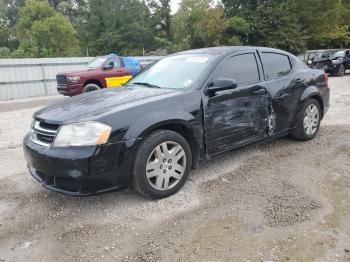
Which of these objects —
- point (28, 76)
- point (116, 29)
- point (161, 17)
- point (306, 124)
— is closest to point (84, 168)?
point (306, 124)

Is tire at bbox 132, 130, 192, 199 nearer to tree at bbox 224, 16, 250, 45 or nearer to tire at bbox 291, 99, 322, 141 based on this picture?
tire at bbox 291, 99, 322, 141

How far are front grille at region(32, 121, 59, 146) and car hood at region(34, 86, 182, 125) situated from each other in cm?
6

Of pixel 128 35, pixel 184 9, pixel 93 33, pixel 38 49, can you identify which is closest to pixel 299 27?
pixel 184 9

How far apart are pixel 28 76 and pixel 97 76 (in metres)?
5.70

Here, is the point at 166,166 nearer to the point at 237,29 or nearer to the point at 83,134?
the point at 83,134

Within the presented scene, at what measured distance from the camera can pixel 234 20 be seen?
102ft

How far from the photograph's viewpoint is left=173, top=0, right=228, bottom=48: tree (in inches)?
1153

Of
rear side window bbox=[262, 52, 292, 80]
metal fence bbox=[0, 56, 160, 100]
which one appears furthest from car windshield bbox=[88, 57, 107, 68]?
rear side window bbox=[262, 52, 292, 80]

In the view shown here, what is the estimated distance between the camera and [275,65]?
5301mm

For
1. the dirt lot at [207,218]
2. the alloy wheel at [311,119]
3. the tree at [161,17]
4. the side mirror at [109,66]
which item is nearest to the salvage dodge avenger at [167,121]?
the alloy wheel at [311,119]

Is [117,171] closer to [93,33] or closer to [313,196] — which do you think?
[313,196]

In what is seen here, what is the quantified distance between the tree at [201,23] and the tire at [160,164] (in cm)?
2662

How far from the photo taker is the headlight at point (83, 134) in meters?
3.46

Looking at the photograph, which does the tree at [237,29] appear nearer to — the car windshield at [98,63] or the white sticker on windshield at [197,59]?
the car windshield at [98,63]
